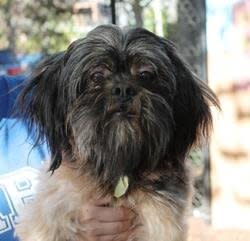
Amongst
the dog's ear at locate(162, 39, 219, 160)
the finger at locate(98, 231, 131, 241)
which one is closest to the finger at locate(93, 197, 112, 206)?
the finger at locate(98, 231, 131, 241)

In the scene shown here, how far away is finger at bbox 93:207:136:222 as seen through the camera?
8.49ft

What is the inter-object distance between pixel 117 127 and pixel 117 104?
92 mm

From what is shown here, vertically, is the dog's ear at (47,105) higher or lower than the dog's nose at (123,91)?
lower

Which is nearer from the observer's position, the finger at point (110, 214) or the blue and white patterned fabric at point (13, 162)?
the finger at point (110, 214)

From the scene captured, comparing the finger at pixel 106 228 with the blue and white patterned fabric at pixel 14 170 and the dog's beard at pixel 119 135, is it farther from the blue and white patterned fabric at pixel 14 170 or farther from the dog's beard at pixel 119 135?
the blue and white patterned fabric at pixel 14 170

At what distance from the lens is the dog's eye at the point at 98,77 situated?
7.91 ft

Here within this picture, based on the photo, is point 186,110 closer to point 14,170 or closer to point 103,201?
point 103,201

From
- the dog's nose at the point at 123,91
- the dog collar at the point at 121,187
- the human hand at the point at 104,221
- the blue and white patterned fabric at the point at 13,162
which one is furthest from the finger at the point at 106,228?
the dog's nose at the point at 123,91

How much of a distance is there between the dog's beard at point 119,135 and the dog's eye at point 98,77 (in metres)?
0.06

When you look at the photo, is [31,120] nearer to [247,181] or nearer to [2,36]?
[247,181]

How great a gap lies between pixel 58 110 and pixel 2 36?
6204 millimetres

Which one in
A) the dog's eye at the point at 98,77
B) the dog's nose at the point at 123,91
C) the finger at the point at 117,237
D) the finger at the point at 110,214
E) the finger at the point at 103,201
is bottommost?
the finger at the point at 117,237

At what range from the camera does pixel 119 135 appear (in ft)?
7.91

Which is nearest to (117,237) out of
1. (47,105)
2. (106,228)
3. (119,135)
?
(106,228)
